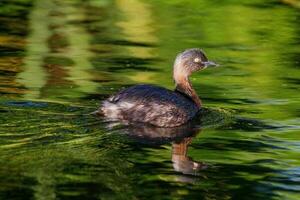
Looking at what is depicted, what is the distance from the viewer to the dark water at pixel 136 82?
991 centimetres

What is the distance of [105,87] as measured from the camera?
50.6 ft

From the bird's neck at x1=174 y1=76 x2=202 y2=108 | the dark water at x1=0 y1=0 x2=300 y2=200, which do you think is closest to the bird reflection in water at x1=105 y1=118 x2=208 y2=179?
the dark water at x1=0 y1=0 x2=300 y2=200

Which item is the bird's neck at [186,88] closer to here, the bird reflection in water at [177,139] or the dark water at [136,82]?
the dark water at [136,82]

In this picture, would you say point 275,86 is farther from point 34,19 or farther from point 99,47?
point 34,19

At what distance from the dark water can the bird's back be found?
24cm

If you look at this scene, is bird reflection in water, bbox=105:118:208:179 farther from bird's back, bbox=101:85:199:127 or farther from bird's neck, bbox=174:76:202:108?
bird's neck, bbox=174:76:202:108

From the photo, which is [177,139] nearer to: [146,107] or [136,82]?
[146,107]

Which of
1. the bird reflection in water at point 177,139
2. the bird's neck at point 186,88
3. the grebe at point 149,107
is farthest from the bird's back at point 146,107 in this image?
the bird's neck at point 186,88

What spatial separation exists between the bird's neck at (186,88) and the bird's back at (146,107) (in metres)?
0.91

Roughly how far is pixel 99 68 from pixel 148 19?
287 inches

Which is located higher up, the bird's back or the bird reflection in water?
the bird's back

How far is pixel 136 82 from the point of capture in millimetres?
15969

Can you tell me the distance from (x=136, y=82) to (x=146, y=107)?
3.41 meters

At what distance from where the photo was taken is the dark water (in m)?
9.91
